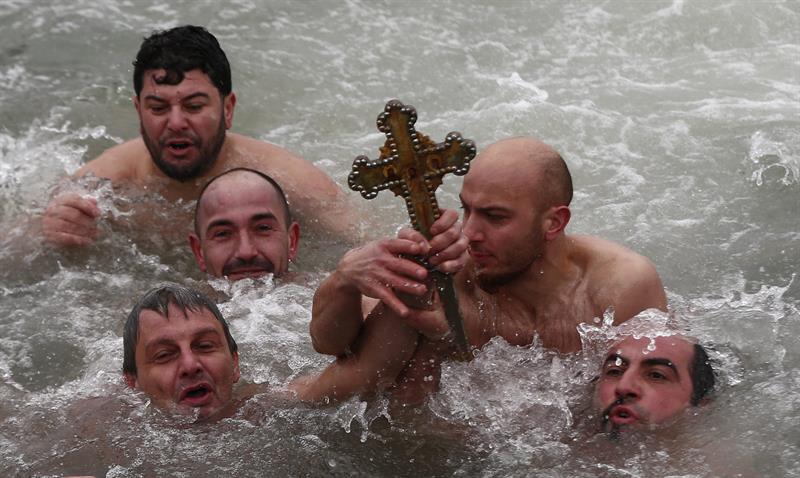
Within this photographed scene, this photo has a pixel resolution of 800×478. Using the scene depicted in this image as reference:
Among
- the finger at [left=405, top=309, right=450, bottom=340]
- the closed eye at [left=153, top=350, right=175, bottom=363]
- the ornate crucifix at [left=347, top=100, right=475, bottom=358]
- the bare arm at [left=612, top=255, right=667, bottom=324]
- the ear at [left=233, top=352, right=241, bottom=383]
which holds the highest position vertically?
the ornate crucifix at [left=347, top=100, right=475, bottom=358]

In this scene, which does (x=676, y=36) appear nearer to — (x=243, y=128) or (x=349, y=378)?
(x=243, y=128)

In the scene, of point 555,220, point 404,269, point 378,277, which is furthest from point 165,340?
point 555,220

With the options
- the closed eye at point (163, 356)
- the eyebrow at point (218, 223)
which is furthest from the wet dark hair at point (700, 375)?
the eyebrow at point (218, 223)

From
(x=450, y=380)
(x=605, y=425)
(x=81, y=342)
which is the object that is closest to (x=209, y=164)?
(x=81, y=342)

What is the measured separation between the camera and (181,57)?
24.8 ft

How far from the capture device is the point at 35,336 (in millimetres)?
6914

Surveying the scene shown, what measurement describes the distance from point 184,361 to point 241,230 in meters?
1.56

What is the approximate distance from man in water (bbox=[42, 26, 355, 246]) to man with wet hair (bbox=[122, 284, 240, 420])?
6.65ft

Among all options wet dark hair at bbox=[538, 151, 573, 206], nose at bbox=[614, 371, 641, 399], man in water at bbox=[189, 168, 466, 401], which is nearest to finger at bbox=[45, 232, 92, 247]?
man in water at bbox=[189, 168, 466, 401]

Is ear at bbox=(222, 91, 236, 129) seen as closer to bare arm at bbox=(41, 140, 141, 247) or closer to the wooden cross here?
bare arm at bbox=(41, 140, 141, 247)

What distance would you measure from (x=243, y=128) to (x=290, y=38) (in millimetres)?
1332

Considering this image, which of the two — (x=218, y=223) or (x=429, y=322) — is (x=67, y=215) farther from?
(x=429, y=322)

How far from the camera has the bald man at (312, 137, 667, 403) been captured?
220 inches

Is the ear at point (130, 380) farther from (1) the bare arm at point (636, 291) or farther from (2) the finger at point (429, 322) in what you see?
(1) the bare arm at point (636, 291)
